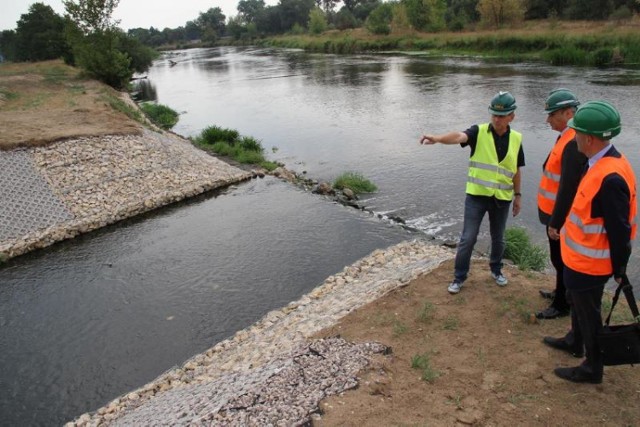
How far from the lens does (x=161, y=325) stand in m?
8.68

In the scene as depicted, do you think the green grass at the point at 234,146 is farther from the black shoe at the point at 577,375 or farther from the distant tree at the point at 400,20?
the distant tree at the point at 400,20

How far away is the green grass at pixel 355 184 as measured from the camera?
14.3 meters

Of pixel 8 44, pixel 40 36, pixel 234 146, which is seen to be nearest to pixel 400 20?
pixel 40 36

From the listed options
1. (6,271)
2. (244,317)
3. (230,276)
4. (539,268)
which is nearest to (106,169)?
(6,271)

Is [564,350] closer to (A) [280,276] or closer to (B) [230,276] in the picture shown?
(A) [280,276]

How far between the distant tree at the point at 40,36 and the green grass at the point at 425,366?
57.9m

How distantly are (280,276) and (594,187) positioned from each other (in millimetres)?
7009

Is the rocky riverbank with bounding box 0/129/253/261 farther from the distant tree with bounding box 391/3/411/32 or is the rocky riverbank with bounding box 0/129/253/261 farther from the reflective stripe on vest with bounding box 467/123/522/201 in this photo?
the distant tree with bounding box 391/3/411/32

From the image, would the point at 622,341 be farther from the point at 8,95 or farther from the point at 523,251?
the point at 8,95

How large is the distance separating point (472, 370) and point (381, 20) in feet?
231

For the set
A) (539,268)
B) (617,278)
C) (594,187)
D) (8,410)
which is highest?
(594,187)

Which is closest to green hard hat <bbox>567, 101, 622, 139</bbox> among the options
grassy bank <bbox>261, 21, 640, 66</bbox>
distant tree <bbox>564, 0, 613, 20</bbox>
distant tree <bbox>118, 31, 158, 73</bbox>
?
grassy bank <bbox>261, 21, 640, 66</bbox>

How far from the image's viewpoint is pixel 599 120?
12.8 ft

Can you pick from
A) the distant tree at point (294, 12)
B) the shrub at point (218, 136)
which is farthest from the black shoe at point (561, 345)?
the distant tree at point (294, 12)
